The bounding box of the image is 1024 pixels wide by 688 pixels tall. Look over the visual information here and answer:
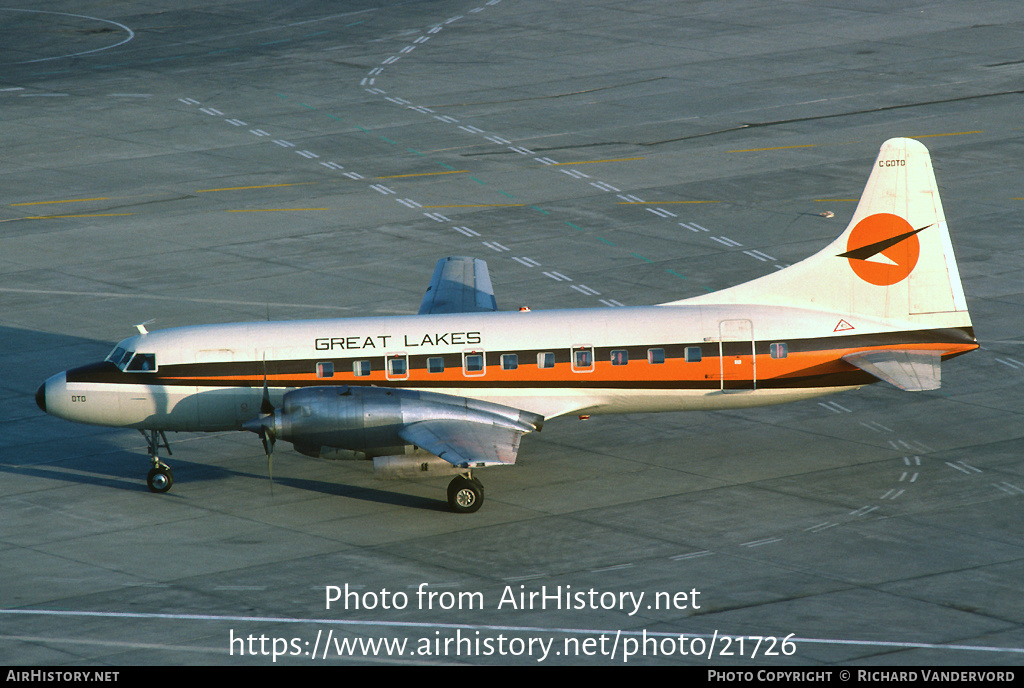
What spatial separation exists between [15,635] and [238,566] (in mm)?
4820

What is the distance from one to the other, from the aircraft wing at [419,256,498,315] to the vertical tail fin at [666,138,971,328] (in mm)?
7359

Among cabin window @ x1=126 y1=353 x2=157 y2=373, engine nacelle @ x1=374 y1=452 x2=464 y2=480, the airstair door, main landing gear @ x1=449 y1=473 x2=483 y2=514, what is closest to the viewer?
engine nacelle @ x1=374 y1=452 x2=464 y2=480

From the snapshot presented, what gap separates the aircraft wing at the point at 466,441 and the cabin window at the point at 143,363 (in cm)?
679

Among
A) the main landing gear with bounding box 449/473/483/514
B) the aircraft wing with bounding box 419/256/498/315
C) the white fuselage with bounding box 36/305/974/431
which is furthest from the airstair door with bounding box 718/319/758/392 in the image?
the aircraft wing with bounding box 419/256/498/315

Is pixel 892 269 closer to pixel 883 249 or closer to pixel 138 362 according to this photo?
pixel 883 249

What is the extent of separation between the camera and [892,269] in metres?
34.2

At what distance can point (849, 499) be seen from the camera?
104 feet

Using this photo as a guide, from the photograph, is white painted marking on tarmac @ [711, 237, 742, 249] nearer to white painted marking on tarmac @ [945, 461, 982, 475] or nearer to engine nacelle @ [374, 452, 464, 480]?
white painted marking on tarmac @ [945, 461, 982, 475]

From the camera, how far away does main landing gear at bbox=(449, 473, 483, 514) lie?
3175cm

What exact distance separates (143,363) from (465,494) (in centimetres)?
861

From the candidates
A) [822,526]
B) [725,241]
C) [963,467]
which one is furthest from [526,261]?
[822,526]

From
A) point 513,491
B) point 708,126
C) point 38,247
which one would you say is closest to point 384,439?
point 513,491

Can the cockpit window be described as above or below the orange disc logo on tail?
below

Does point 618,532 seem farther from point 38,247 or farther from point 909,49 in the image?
point 909,49
